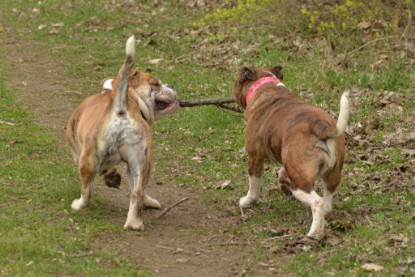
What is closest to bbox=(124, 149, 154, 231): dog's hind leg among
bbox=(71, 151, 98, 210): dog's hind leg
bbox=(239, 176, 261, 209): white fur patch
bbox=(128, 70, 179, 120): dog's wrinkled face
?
bbox=(71, 151, 98, 210): dog's hind leg

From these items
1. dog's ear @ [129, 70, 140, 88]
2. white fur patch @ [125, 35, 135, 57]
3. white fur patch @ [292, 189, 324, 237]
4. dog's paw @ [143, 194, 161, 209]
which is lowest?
dog's paw @ [143, 194, 161, 209]

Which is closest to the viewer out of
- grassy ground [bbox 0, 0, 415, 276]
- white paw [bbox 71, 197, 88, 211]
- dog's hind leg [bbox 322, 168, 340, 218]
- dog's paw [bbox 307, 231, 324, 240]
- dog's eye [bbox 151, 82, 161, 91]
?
grassy ground [bbox 0, 0, 415, 276]

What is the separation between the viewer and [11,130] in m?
11.8

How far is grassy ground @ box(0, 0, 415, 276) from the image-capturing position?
7211mm

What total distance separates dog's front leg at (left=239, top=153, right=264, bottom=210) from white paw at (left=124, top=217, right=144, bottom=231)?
1.22 metres

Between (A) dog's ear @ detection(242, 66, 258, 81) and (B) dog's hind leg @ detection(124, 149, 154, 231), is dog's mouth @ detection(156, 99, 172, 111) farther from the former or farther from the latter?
(B) dog's hind leg @ detection(124, 149, 154, 231)

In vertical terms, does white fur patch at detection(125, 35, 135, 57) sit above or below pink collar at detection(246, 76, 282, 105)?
above

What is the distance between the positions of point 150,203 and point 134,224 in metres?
0.90

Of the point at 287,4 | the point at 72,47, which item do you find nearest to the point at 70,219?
the point at 287,4

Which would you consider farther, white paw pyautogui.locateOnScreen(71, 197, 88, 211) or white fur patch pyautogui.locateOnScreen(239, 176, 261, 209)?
Answer: white fur patch pyautogui.locateOnScreen(239, 176, 261, 209)

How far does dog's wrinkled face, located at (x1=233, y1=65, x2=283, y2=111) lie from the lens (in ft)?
30.3

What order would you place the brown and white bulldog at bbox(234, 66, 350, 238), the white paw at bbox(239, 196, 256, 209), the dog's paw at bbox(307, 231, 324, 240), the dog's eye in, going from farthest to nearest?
the dog's eye < the white paw at bbox(239, 196, 256, 209) < the brown and white bulldog at bbox(234, 66, 350, 238) < the dog's paw at bbox(307, 231, 324, 240)

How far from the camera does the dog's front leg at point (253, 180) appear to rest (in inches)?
340

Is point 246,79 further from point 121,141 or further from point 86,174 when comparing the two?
point 86,174
